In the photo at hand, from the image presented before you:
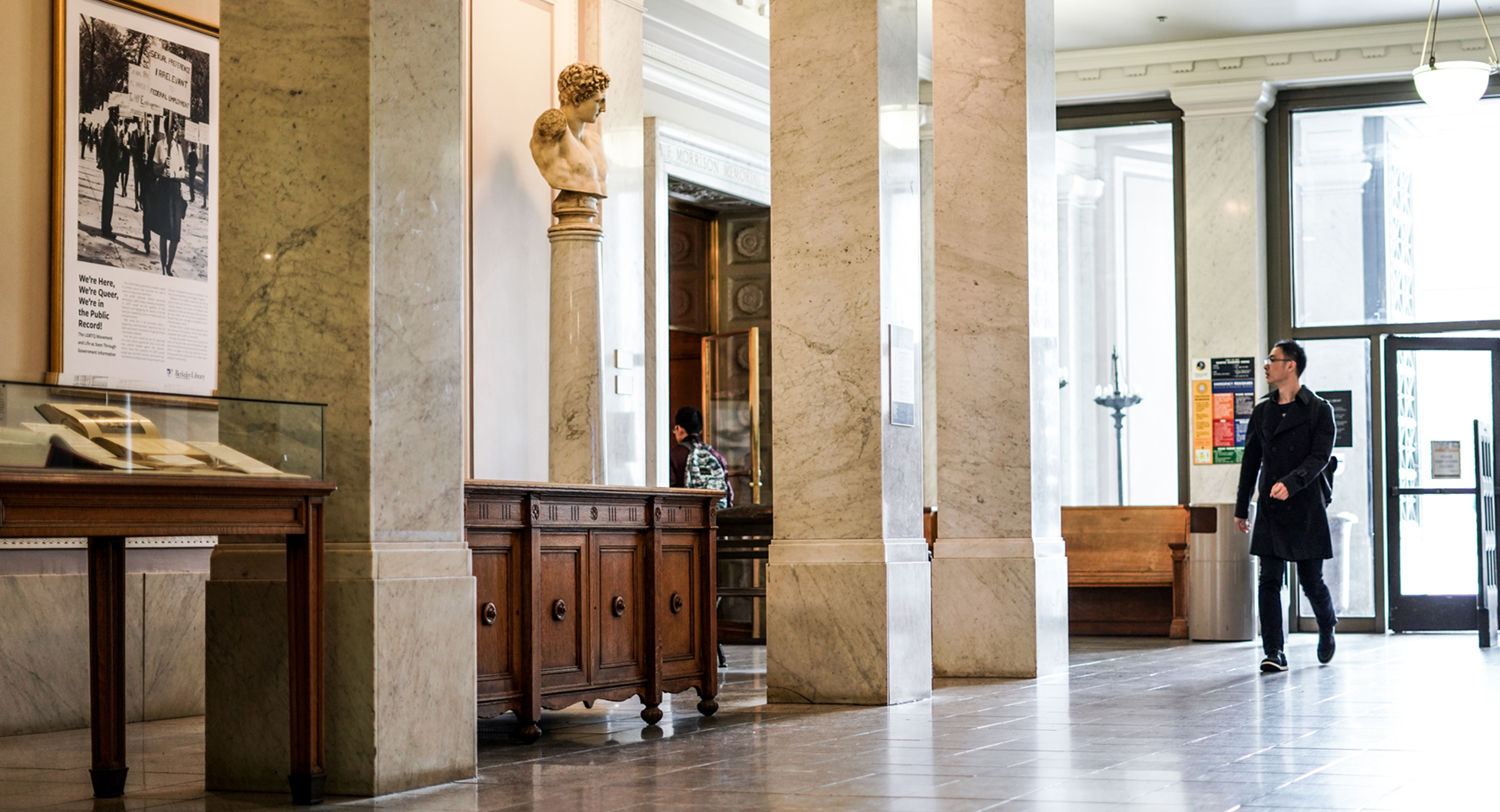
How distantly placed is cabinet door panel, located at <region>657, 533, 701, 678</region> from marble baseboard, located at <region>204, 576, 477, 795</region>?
1810mm

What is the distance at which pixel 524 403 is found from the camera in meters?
9.62

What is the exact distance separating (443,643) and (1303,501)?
17.2 ft

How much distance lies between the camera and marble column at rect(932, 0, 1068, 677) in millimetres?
8695

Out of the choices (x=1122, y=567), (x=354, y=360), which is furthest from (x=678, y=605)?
(x=1122, y=567)

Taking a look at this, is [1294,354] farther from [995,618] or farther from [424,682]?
[424,682]

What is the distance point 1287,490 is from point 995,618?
1615 mm

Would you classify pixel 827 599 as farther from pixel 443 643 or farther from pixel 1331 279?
pixel 1331 279

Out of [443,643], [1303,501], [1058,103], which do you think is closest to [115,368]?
[443,643]

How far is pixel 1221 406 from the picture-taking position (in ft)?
44.9

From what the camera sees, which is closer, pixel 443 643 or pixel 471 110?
pixel 443 643

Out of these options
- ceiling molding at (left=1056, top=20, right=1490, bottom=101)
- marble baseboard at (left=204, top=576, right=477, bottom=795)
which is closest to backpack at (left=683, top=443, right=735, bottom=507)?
marble baseboard at (left=204, top=576, right=477, bottom=795)

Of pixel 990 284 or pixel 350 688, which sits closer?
pixel 350 688

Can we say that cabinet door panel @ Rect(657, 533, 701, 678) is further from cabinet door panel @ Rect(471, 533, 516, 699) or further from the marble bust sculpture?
the marble bust sculpture

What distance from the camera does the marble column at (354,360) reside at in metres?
4.64
